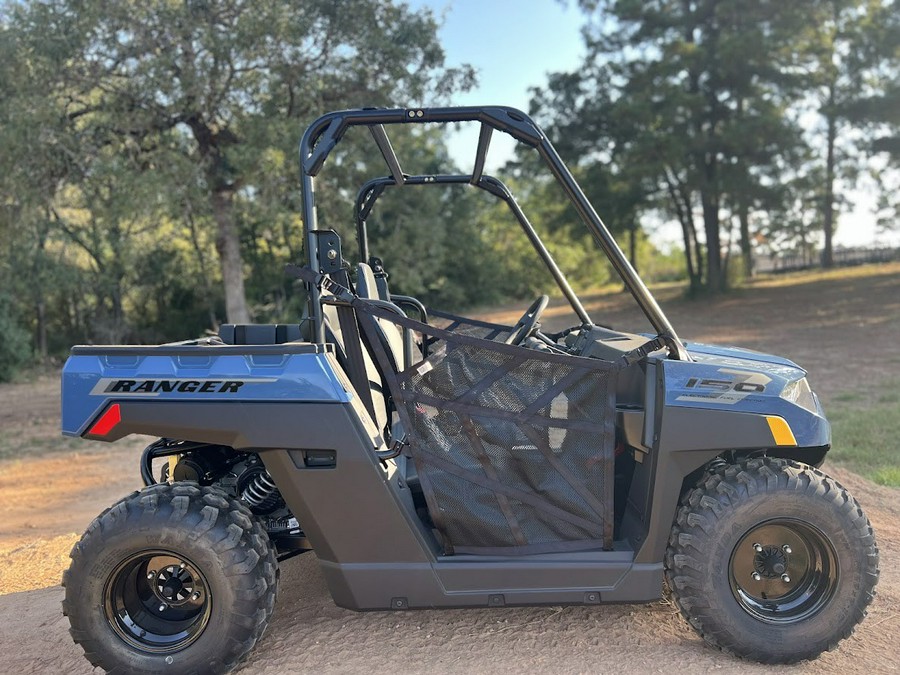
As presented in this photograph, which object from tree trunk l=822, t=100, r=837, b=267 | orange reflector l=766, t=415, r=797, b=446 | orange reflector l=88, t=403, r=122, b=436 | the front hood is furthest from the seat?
tree trunk l=822, t=100, r=837, b=267

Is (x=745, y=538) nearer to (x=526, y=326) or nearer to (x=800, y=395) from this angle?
(x=800, y=395)

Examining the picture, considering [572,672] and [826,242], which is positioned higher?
[826,242]

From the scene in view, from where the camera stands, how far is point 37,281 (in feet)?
54.6

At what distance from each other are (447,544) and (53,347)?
63.3 feet

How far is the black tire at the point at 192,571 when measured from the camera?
8.58ft

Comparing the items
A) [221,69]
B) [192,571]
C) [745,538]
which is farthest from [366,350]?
[221,69]

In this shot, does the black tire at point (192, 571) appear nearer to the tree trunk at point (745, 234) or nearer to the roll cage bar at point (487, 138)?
the roll cage bar at point (487, 138)

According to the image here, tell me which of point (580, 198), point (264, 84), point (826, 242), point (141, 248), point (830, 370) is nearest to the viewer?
point (580, 198)

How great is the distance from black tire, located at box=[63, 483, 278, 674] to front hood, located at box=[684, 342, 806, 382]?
1.88m

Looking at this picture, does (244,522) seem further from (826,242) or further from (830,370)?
(826,242)

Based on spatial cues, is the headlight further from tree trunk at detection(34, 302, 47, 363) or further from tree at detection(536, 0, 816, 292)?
tree trunk at detection(34, 302, 47, 363)

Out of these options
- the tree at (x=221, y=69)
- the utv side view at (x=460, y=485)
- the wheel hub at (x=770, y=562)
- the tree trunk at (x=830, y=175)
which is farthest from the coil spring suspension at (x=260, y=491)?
the tree trunk at (x=830, y=175)

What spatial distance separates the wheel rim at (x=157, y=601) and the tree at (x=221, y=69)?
30.1 ft

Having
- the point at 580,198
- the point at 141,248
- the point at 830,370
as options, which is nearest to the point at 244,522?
the point at 580,198
